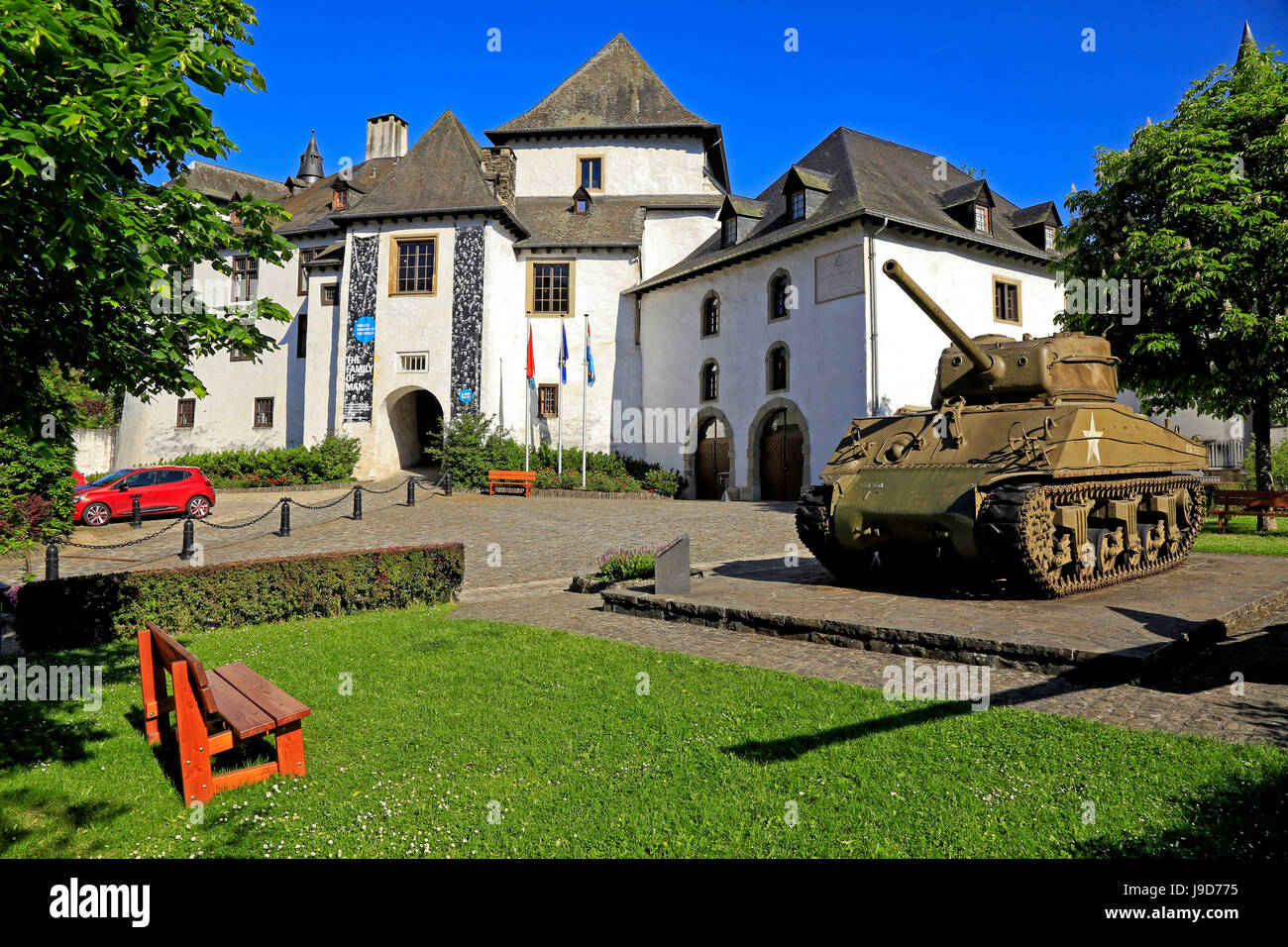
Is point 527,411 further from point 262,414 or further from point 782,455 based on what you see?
point 262,414

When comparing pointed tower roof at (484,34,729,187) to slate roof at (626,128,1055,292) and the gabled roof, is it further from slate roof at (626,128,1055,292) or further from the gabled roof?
slate roof at (626,128,1055,292)

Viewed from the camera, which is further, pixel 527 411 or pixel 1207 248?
pixel 527 411

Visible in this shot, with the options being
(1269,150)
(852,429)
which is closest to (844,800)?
(852,429)

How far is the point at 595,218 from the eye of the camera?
111ft

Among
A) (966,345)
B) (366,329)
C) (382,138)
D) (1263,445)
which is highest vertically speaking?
(382,138)

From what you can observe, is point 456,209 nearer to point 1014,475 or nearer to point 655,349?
point 655,349

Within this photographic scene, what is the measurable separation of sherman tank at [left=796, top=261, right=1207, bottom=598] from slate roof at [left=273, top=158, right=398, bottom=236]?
27172 millimetres

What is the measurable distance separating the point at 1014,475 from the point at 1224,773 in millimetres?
5115

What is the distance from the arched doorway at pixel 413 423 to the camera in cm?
3194

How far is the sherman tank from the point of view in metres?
8.86

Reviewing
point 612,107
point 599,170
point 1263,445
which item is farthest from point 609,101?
point 1263,445

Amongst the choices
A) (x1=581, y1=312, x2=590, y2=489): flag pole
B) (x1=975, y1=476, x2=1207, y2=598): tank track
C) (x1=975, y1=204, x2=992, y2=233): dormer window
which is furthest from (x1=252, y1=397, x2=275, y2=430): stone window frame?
(x1=975, y1=476, x2=1207, y2=598): tank track

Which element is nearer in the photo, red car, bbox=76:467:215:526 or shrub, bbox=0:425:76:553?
shrub, bbox=0:425:76:553

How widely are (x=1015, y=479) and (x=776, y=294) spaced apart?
61.1 feet
